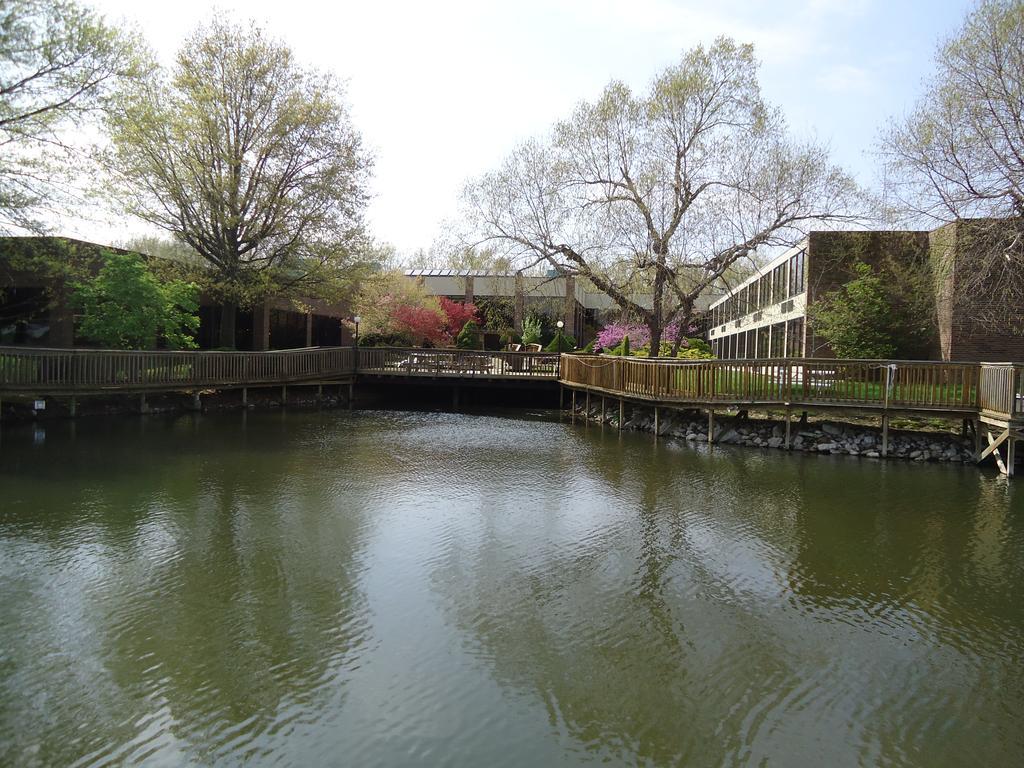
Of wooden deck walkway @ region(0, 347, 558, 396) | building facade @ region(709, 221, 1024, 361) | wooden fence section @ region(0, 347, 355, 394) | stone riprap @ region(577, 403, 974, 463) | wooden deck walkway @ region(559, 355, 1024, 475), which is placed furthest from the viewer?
building facade @ region(709, 221, 1024, 361)

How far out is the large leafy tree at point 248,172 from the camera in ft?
67.8

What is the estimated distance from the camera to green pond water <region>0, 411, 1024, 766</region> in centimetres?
387

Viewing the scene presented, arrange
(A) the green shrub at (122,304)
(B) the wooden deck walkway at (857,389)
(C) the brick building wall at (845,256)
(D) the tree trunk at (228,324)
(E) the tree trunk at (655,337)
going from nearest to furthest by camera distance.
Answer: (B) the wooden deck walkway at (857,389) → (A) the green shrub at (122,304) → (C) the brick building wall at (845,256) → (E) the tree trunk at (655,337) → (D) the tree trunk at (228,324)

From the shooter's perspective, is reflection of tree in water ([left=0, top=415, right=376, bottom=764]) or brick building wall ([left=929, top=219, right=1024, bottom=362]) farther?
brick building wall ([left=929, top=219, right=1024, bottom=362])

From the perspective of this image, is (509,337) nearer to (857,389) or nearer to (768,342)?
(768,342)

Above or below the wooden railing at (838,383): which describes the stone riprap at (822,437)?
below

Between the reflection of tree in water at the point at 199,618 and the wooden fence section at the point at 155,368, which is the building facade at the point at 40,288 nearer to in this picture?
the wooden fence section at the point at 155,368

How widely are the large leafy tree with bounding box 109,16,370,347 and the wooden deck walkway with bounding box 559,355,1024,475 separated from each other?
11395mm

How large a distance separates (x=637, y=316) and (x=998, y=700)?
1667 centimetres

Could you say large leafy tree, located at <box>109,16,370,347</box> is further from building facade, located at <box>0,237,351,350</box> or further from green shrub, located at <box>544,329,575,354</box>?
green shrub, located at <box>544,329,575,354</box>

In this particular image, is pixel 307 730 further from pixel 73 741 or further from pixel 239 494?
pixel 239 494

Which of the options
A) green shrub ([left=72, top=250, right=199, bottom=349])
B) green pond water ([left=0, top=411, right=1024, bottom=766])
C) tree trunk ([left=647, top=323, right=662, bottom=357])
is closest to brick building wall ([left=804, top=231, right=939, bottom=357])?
tree trunk ([left=647, top=323, right=662, bottom=357])

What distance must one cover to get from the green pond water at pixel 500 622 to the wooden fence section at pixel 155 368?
5.21 m

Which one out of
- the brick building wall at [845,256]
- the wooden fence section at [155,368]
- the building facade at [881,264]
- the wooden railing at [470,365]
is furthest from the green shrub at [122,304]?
the brick building wall at [845,256]
